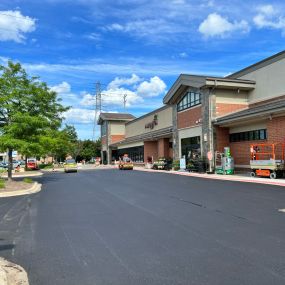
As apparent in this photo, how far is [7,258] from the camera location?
271 inches

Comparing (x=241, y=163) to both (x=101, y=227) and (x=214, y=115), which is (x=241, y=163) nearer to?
(x=214, y=115)

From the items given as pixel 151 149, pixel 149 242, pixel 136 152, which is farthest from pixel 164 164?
pixel 149 242

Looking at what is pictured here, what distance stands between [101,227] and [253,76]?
26.9 metres

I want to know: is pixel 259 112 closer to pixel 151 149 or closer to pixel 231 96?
pixel 231 96

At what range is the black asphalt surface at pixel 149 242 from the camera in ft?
18.5

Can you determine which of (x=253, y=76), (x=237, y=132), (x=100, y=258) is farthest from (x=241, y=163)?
(x=100, y=258)

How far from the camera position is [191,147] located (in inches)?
1470

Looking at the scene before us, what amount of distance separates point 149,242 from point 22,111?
777 inches

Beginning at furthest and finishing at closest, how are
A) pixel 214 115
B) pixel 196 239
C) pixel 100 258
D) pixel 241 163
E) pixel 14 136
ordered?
1. pixel 214 115
2. pixel 241 163
3. pixel 14 136
4. pixel 196 239
5. pixel 100 258

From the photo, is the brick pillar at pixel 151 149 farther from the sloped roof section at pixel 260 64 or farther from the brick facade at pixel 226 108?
the brick facade at pixel 226 108

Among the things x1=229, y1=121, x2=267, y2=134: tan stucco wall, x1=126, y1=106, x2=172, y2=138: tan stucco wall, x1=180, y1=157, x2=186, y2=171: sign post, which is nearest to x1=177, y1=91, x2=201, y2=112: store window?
x1=229, y1=121, x2=267, y2=134: tan stucco wall

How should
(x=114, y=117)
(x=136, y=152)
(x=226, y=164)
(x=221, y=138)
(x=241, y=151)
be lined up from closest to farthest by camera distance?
(x=226, y=164) → (x=241, y=151) → (x=221, y=138) → (x=136, y=152) → (x=114, y=117)

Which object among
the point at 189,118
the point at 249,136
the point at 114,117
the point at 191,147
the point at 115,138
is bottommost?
the point at 191,147

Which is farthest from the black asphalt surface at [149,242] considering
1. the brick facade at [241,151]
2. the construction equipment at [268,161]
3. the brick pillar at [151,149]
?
the brick pillar at [151,149]
